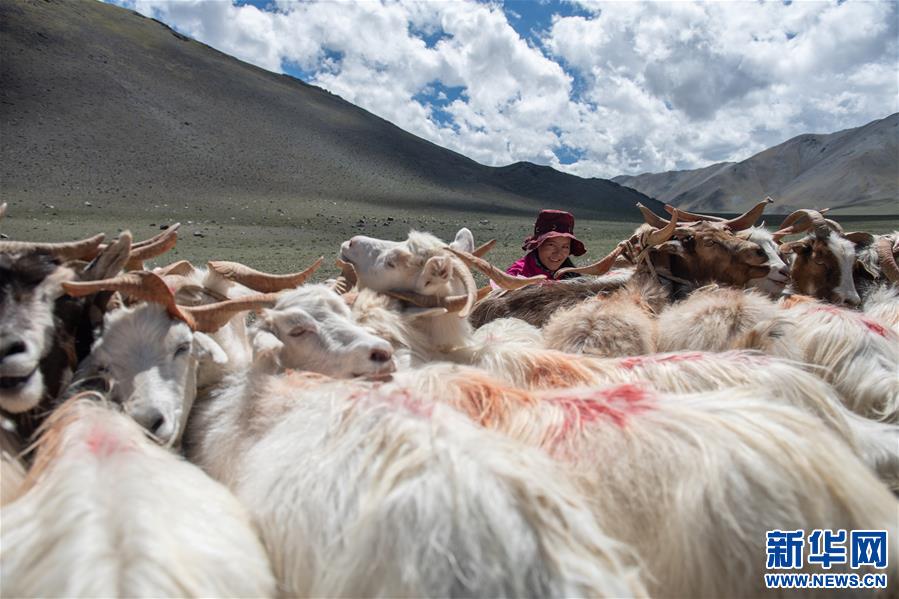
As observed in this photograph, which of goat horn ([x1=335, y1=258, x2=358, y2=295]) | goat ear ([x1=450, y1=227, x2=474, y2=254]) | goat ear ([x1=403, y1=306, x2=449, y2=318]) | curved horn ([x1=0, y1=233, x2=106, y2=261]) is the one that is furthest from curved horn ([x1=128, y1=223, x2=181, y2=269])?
goat ear ([x1=450, y1=227, x2=474, y2=254])

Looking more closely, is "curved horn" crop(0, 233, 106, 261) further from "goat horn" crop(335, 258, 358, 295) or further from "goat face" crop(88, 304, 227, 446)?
"goat horn" crop(335, 258, 358, 295)

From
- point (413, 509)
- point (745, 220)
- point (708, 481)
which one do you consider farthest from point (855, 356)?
point (413, 509)

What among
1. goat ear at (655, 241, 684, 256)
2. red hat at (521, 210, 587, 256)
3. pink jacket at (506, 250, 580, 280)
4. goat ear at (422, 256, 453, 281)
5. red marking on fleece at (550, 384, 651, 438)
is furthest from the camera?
red hat at (521, 210, 587, 256)

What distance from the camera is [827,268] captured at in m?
6.13

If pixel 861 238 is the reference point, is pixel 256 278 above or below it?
below

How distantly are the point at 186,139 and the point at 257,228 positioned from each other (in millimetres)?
50118

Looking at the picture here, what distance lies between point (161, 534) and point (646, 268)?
196 inches

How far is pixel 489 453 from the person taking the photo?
81.0 inches

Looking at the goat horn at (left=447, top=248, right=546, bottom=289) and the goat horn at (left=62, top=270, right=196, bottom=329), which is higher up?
the goat horn at (left=447, top=248, right=546, bottom=289)

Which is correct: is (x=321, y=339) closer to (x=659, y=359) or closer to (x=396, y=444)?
(x=396, y=444)

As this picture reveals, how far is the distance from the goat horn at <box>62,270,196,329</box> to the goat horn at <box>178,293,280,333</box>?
177 mm

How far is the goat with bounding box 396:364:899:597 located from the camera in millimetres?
2025

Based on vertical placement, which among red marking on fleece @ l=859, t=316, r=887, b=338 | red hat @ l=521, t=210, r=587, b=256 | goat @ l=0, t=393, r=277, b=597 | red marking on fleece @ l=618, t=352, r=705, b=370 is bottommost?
goat @ l=0, t=393, r=277, b=597

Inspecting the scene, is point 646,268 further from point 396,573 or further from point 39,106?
point 39,106
